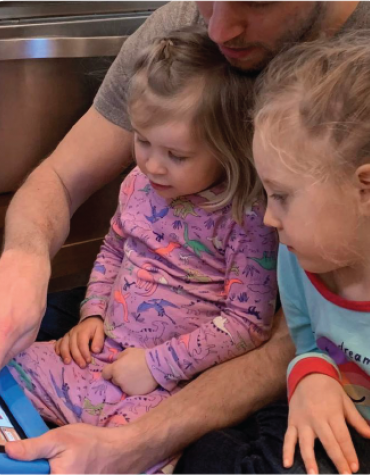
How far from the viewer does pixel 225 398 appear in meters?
0.84

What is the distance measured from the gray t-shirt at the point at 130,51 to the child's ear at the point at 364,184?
505 millimetres

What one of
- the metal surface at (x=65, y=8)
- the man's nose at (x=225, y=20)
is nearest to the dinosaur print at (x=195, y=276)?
the man's nose at (x=225, y=20)

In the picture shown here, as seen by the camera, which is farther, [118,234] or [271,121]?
[118,234]

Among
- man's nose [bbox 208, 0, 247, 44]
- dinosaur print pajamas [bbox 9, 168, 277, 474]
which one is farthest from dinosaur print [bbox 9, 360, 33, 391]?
man's nose [bbox 208, 0, 247, 44]

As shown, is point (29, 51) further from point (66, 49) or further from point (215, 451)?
point (215, 451)

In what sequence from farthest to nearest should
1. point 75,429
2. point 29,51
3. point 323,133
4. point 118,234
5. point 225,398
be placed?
point 29,51, point 118,234, point 225,398, point 75,429, point 323,133

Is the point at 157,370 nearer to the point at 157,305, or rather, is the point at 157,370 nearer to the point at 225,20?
the point at 157,305

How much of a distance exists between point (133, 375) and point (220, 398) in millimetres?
120

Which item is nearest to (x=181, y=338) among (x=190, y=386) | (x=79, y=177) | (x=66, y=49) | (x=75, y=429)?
(x=190, y=386)

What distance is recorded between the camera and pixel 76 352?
0.92 meters

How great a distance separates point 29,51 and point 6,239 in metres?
0.38

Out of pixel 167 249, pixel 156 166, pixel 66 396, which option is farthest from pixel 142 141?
pixel 66 396

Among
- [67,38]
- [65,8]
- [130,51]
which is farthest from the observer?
[65,8]

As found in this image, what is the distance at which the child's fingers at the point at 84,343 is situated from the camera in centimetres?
92
